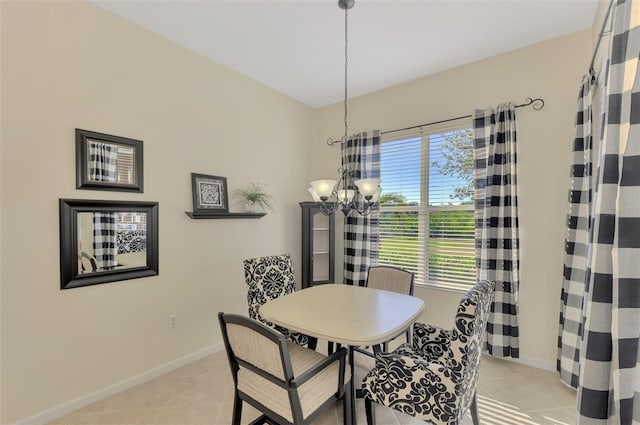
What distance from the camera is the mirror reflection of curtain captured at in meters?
2.22

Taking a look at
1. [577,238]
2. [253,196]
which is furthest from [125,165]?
[577,238]

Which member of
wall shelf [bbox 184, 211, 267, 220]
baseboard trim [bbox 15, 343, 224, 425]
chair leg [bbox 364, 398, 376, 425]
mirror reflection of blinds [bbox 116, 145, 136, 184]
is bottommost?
baseboard trim [bbox 15, 343, 224, 425]

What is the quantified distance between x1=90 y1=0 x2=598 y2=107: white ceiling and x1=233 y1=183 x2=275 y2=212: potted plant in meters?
1.29

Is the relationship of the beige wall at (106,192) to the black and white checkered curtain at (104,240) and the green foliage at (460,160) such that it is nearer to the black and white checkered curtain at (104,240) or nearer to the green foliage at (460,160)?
the black and white checkered curtain at (104,240)

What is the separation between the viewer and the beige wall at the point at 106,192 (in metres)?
1.91

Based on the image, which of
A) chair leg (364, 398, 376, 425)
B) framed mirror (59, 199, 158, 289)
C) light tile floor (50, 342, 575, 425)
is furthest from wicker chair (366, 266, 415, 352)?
framed mirror (59, 199, 158, 289)

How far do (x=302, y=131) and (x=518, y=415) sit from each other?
3.68 m

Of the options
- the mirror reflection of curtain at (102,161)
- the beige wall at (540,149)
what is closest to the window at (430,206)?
the beige wall at (540,149)

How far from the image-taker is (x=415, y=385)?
1.56 m

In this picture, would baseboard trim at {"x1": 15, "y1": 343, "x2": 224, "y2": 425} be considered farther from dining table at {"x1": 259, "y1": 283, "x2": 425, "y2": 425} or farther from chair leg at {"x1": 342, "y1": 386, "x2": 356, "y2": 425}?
chair leg at {"x1": 342, "y1": 386, "x2": 356, "y2": 425}

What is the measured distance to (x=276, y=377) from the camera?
4.65ft

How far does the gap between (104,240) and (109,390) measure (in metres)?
1.17

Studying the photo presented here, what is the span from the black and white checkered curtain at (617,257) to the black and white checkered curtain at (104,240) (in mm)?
2910

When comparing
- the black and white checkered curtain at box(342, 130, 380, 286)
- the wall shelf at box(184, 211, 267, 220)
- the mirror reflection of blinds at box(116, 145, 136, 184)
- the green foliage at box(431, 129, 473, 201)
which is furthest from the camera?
the black and white checkered curtain at box(342, 130, 380, 286)
